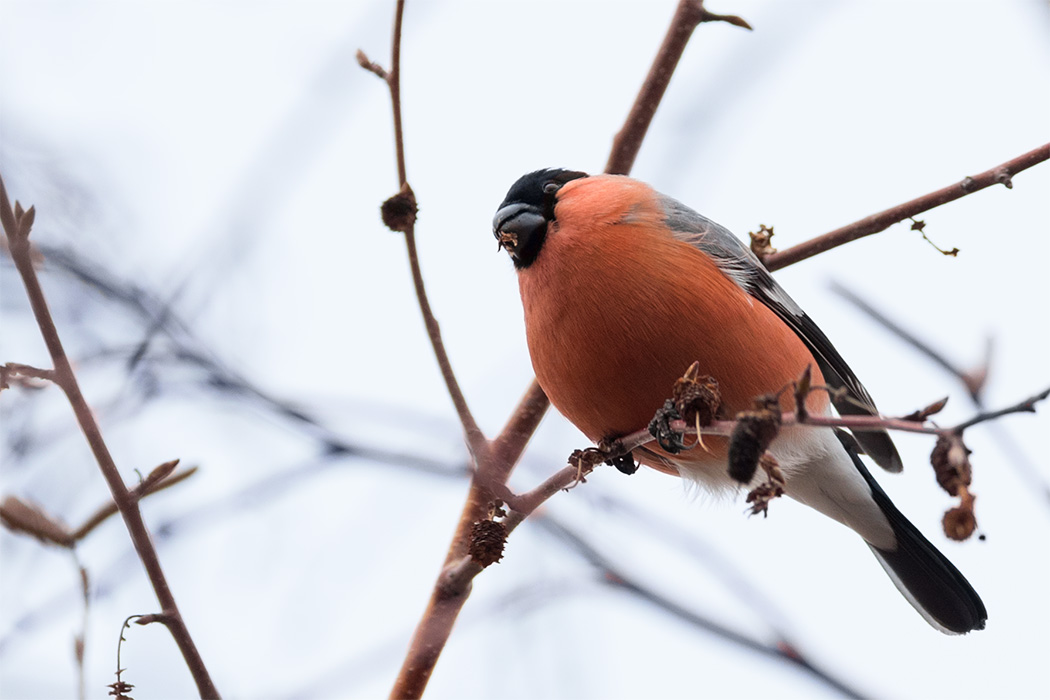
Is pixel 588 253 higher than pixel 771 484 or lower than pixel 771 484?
higher

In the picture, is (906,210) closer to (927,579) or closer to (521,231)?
(521,231)

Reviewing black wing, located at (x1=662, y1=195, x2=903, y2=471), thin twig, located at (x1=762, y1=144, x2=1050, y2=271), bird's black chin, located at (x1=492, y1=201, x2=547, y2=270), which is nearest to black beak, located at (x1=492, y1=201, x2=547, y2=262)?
bird's black chin, located at (x1=492, y1=201, x2=547, y2=270)

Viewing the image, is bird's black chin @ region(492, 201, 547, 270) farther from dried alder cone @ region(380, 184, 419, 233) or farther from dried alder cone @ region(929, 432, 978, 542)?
dried alder cone @ region(929, 432, 978, 542)

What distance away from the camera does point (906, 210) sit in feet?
9.62

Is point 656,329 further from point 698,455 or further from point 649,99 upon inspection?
point 649,99

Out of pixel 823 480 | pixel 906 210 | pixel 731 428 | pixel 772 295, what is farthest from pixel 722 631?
pixel 823 480

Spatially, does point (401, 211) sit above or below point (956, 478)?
above

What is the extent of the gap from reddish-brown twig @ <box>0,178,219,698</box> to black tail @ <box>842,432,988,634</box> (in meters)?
3.14

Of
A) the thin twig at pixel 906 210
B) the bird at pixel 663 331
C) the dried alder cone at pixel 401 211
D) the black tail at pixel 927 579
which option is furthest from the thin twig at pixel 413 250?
the black tail at pixel 927 579

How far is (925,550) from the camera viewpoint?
4297 mm

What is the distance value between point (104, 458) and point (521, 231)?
226 centimetres

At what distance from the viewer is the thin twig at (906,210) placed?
255cm

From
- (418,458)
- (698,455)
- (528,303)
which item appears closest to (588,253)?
(528,303)

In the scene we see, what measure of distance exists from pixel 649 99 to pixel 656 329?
0.92 meters
